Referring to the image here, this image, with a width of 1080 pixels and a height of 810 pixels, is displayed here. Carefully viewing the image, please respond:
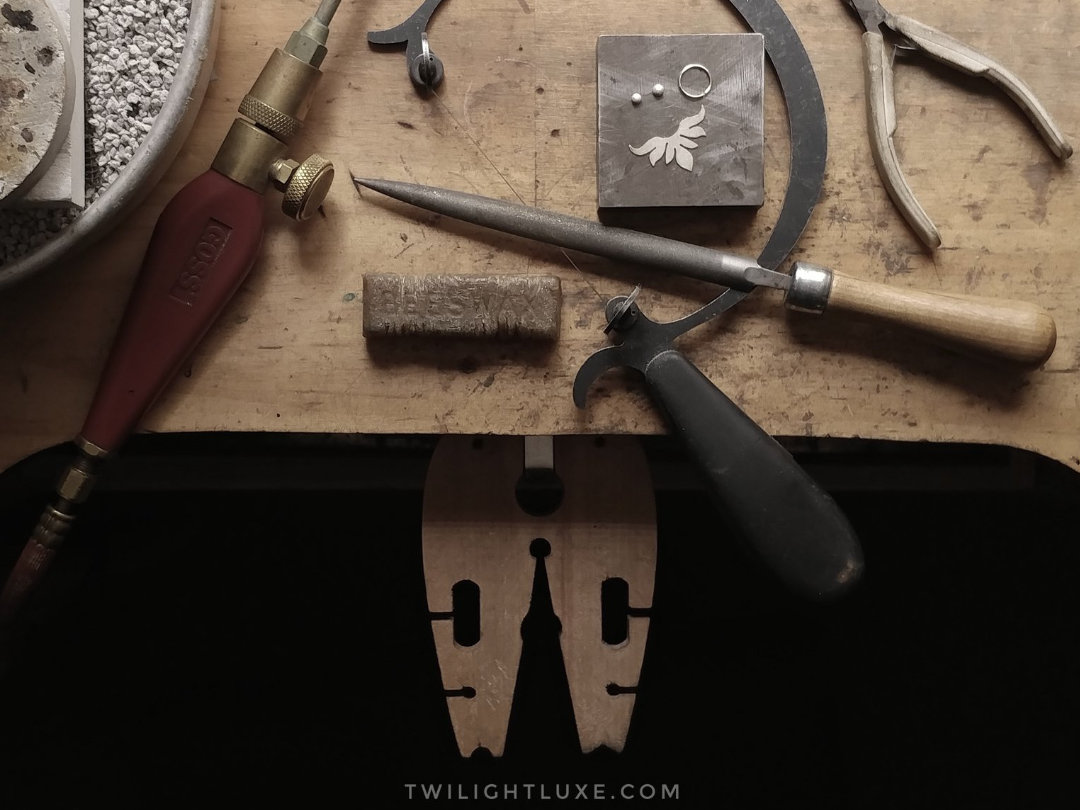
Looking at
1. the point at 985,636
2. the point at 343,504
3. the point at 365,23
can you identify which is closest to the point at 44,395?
the point at 343,504

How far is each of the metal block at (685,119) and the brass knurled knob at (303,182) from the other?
0.74 ft

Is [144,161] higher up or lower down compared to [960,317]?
higher up

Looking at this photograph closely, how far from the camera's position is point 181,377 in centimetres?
74

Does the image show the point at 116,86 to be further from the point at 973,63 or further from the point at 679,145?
the point at 973,63

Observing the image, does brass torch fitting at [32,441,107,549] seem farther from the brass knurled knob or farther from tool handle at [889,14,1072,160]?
tool handle at [889,14,1072,160]

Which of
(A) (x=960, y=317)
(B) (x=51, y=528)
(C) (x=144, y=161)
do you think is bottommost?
(B) (x=51, y=528)

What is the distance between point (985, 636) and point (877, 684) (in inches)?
5.1

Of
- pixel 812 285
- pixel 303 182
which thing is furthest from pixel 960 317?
pixel 303 182

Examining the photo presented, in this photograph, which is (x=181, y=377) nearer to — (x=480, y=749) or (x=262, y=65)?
(x=262, y=65)

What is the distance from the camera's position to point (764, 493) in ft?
2.30

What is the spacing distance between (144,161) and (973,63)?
672 mm

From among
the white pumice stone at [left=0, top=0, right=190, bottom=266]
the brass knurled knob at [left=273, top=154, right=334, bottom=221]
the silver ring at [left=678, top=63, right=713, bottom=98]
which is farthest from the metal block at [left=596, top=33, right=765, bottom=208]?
the white pumice stone at [left=0, top=0, right=190, bottom=266]

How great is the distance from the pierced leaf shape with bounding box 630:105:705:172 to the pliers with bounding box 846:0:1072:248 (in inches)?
6.0

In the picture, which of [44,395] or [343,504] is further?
[343,504]
